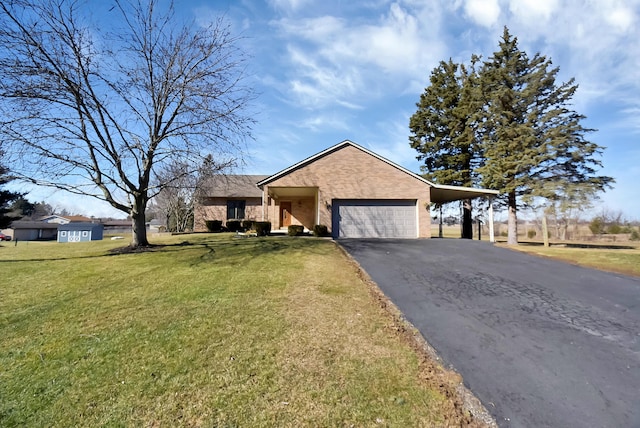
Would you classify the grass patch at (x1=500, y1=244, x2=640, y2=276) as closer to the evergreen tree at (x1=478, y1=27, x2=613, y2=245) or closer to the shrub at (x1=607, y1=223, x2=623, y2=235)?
the evergreen tree at (x1=478, y1=27, x2=613, y2=245)

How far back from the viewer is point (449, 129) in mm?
26562

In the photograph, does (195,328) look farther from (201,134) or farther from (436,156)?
(436,156)

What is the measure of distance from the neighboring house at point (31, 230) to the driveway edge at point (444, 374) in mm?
61767

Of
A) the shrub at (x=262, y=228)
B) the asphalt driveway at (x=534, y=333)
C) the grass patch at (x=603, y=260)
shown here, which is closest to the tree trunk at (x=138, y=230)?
the shrub at (x=262, y=228)

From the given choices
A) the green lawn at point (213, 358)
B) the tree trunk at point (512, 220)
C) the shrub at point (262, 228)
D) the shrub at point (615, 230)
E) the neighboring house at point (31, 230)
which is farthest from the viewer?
the neighboring house at point (31, 230)

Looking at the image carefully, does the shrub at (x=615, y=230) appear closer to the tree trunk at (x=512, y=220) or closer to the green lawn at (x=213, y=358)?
the tree trunk at (x=512, y=220)

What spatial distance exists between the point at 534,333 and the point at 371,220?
13348 millimetres

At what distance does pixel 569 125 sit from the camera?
1933 centimetres

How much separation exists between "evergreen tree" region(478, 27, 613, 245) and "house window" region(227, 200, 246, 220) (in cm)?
2045

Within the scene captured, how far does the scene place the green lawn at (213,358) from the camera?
3.02 meters

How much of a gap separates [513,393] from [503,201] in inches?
927

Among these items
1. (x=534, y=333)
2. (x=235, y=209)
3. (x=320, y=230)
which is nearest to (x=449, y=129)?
(x=320, y=230)

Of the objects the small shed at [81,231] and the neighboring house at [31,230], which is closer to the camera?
the small shed at [81,231]

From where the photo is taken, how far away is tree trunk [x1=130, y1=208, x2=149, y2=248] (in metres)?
14.1
